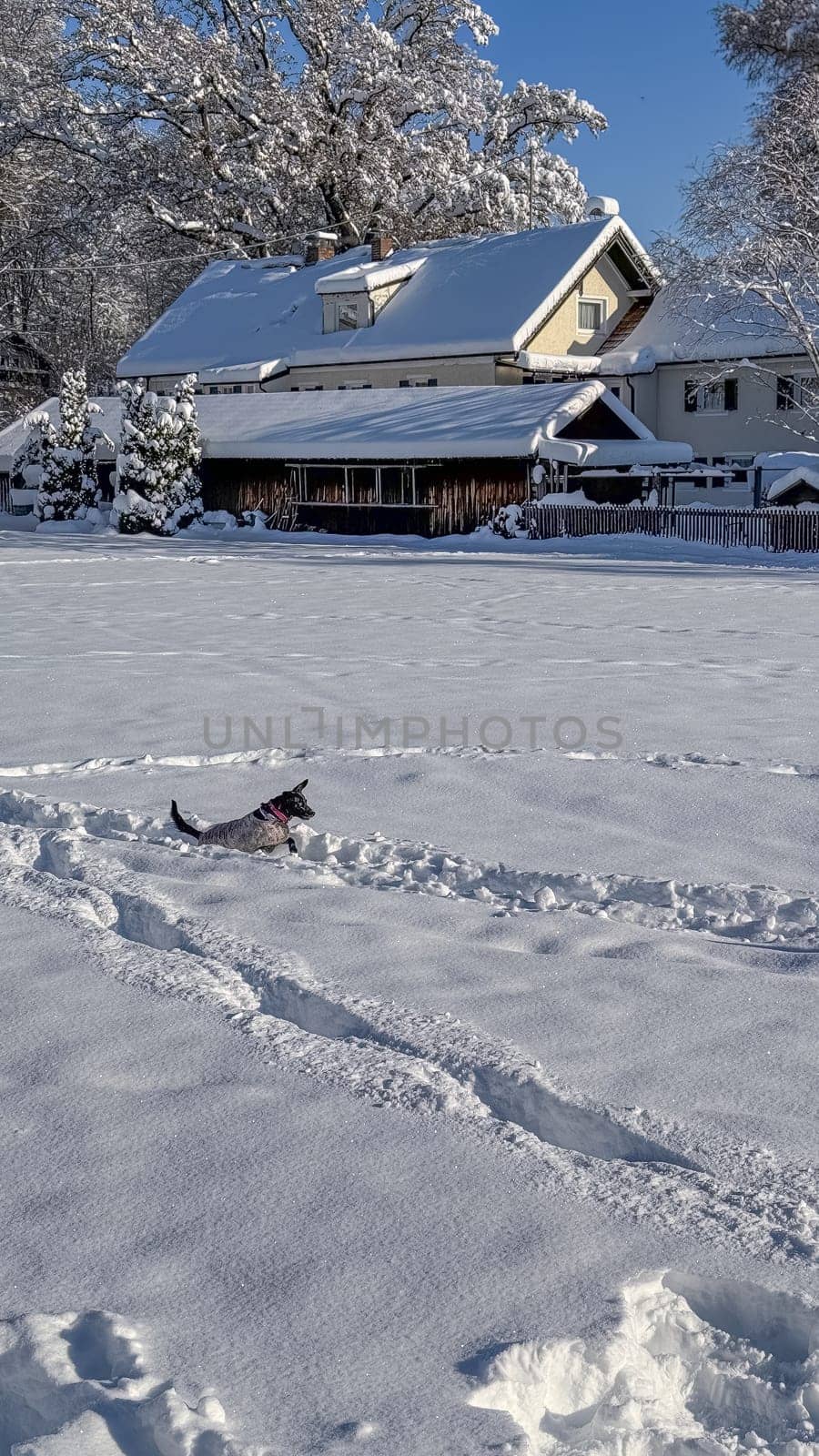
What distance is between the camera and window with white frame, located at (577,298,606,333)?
44750 millimetres

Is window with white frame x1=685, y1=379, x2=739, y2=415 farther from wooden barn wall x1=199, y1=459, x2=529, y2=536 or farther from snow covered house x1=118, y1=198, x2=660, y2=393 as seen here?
wooden barn wall x1=199, y1=459, x2=529, y2=536

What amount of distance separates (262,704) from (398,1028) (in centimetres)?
662

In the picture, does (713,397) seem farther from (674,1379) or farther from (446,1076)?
(674,1379)

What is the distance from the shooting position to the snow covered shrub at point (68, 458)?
40656 millimetres

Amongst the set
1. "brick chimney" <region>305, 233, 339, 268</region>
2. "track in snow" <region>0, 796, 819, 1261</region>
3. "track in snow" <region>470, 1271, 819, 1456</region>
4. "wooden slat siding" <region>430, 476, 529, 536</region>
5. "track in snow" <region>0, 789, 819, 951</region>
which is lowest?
"track in snow" <region>470, 1271, 819, 1456</region>

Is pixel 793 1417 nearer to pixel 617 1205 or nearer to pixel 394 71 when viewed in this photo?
pixel 617 1205

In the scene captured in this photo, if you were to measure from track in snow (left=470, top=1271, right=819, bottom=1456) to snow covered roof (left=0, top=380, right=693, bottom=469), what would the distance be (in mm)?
32141

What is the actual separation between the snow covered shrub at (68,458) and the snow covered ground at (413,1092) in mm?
32475

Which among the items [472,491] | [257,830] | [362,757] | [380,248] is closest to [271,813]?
[257,830]

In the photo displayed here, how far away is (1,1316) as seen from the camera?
3.09 metres

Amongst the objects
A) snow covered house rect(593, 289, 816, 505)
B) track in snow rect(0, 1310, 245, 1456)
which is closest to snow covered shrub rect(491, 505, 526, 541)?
snow covered house rect(593, 289, 816, 505)

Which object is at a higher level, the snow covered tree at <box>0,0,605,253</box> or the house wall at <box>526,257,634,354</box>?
the snow covered tree at <box>0,0,605,253</box>

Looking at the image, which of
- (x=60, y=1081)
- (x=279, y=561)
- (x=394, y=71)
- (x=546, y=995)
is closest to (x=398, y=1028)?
(x=546, y=995)

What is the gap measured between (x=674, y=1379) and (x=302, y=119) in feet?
179
